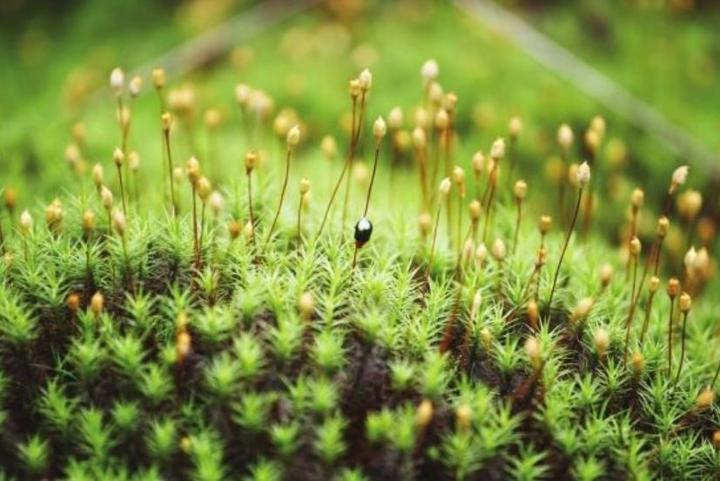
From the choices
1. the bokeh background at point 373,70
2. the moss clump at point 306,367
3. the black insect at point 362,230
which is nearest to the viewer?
the moss clump at point 306,367

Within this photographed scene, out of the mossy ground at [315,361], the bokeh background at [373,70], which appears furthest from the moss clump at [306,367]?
the bokeh background at [373,70]

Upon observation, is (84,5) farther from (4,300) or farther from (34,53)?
(4,300)

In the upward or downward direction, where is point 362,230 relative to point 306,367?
upward

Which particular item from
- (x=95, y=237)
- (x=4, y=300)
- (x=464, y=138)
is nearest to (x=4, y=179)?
(x=95, y=237)

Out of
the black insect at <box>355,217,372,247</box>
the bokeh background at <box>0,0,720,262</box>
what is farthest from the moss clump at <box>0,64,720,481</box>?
the bokeh background at <box>0,0,720,262</box>

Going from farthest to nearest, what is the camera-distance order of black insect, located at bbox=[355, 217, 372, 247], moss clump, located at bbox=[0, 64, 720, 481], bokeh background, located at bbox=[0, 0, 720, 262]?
bokeh background, located at bbox=[0, 0, 720, 262] < black insect, located at bbox=[355, 217, 372, 247] < moss clump, located at bbox=[0, 64, 720, 481]

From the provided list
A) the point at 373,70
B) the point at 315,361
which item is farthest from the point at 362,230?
the point at 373,70

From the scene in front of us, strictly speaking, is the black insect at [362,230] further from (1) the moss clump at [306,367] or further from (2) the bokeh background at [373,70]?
(2) the bokeh background at [373,70]

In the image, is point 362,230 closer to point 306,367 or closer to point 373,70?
point 306,367

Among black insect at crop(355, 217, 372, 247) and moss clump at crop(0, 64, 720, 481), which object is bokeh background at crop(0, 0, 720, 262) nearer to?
moss clump at crop(0, 64, 720, 481)

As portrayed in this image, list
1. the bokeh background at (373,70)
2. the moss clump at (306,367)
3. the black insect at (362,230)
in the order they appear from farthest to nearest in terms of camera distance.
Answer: the bokeh background at (373,70) < the black insect at (362,230) < the moss clump at (306,367)
